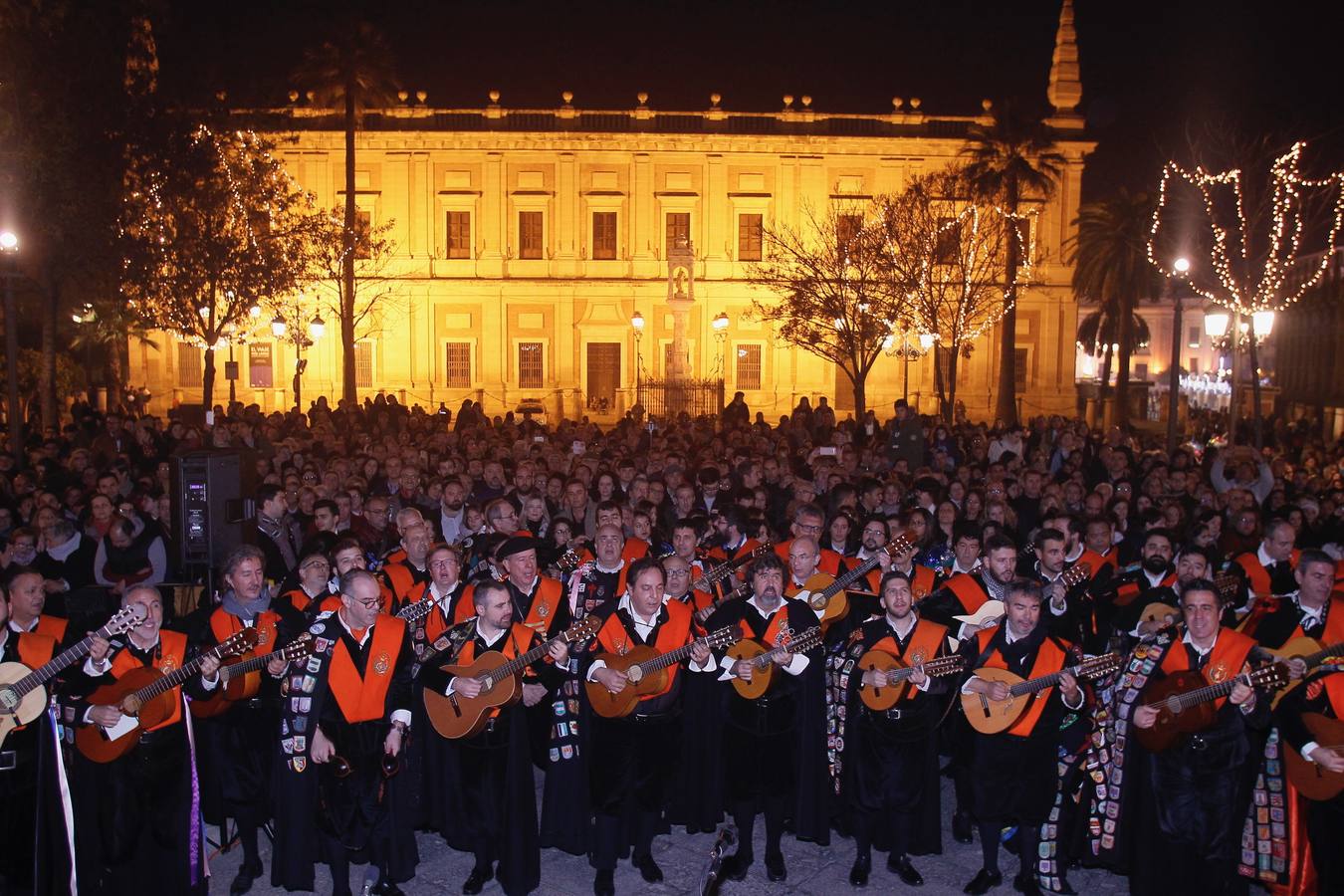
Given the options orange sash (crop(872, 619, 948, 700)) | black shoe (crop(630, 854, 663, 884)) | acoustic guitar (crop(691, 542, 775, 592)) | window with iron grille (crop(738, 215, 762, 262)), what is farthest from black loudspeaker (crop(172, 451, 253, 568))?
window with iron grille (crop(738, 215, 762, 262))

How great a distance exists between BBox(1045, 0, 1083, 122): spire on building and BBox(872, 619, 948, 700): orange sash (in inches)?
1805

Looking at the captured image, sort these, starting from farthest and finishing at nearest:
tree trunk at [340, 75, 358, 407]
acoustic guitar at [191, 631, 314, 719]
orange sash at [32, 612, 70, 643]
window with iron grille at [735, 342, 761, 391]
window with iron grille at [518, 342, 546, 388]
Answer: window with iron grille at [518, 342, 546, 388], window with iron grille at [735, 342, 761, 391], tree trunk at [340, 75, 358, 407], orange sash at [32, 612, 70, 643], acoustic guitar at [191, 631, 314, 719]

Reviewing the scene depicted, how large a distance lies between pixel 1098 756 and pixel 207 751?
5.79 meters

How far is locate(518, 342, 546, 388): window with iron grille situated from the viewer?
47500 mm

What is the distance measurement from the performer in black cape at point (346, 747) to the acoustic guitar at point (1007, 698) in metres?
3.43

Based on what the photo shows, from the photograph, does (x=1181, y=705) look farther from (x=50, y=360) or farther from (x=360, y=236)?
(x=360, y=236)

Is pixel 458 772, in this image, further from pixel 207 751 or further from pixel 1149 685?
pixel 1149 685

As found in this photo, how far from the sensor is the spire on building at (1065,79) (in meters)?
47.4

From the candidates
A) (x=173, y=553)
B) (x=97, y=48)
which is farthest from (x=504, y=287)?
(x=173, y=553)

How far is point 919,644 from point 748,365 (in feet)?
133

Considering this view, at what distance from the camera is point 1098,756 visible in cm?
702

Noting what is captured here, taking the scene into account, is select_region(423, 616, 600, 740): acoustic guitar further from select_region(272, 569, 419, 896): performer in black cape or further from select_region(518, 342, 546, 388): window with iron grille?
select_region(518, 342, 546, 388): window with iron grille

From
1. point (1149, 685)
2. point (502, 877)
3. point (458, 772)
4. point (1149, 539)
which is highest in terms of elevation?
point (1149, 539)

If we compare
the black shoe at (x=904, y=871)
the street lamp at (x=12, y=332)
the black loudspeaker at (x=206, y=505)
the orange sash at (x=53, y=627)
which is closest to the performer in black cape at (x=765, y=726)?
the black shoe at (x=904, y=871)
